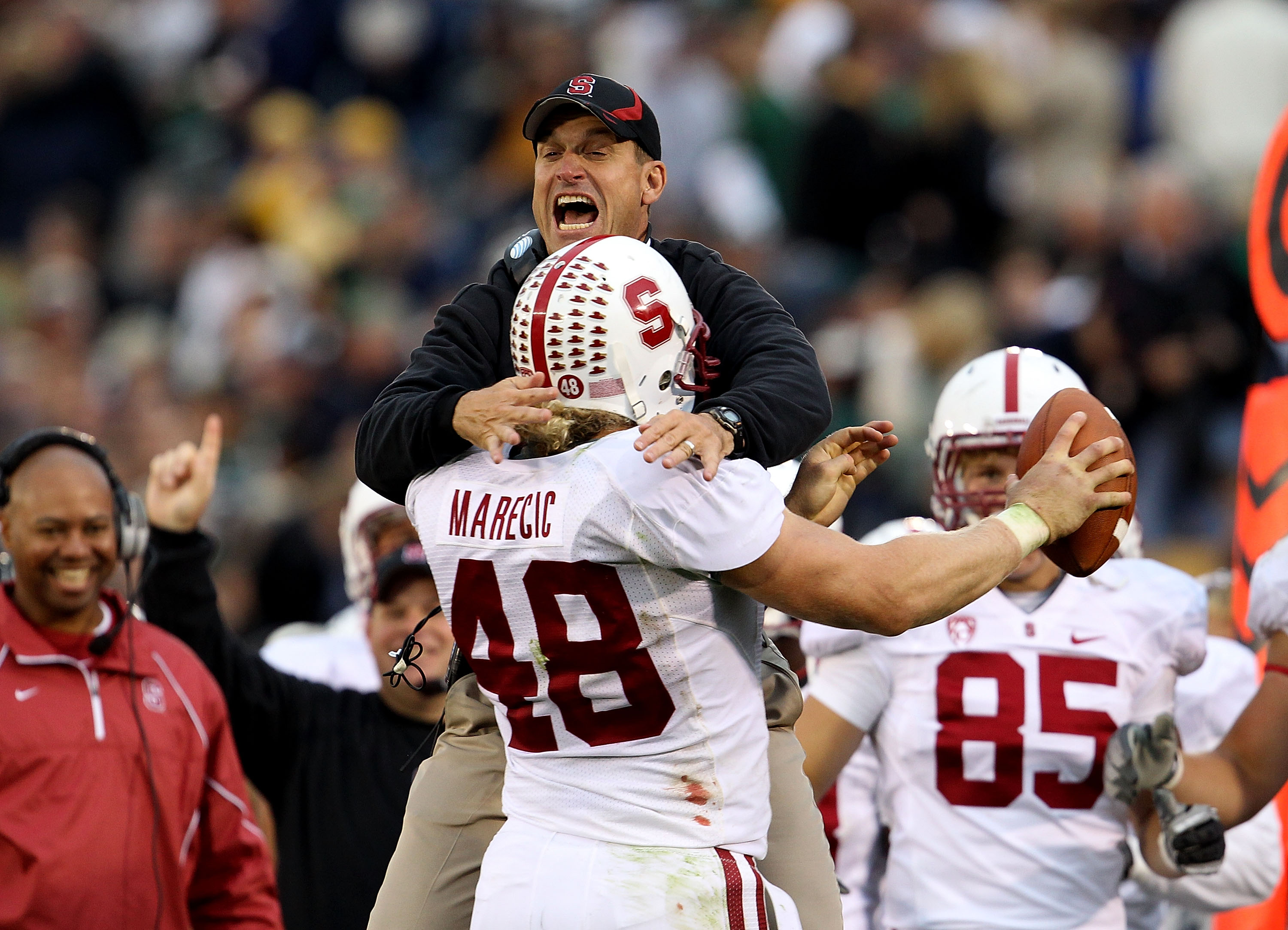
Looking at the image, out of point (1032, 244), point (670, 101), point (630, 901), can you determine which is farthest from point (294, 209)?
point (630, 901)

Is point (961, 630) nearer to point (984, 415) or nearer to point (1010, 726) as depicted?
point (1010, 726)

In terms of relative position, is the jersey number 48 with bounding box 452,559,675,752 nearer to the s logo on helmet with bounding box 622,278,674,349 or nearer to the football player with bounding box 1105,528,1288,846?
the s logo on helmet with bounding box 622,278,674,349

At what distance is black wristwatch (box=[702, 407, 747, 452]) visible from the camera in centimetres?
323

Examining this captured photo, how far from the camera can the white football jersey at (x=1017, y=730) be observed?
4430mm

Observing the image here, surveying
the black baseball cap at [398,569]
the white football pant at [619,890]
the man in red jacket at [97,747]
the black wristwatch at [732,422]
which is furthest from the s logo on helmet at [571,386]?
the black baseball cap at [398,569]

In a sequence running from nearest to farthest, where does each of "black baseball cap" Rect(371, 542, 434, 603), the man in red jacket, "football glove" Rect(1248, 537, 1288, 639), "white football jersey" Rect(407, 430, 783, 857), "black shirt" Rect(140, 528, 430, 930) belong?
"white football jersey" Rect(407, 430, 783, 857), "football glove" Rect(1248, 537, 1288, 639), the man in red jacket, "black shirt" Rect(140, 528, 430, 930), "black baseball cap" Rect(371, 542, 434, 603)

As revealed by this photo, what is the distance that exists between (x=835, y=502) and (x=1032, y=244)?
20.5ft

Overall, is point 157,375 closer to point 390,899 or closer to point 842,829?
point 842,829

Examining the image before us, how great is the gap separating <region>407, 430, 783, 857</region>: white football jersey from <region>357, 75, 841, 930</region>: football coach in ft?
0.38

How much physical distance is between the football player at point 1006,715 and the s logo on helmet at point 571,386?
1.22 m

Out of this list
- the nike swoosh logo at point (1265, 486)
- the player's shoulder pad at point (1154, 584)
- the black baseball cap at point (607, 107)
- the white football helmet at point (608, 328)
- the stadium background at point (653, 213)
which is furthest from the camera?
the stadium background at point (653, 213)

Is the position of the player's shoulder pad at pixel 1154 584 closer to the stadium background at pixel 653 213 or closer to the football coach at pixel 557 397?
the football coach at pixel 557 397

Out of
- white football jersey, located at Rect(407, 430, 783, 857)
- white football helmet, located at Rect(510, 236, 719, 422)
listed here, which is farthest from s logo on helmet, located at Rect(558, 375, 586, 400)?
white football jersey, located at Rect(407, 430, 783, 857)

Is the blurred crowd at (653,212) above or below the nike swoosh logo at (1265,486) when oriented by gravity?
above
